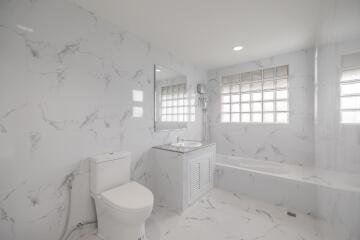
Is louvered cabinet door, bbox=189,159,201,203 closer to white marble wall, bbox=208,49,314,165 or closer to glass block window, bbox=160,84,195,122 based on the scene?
glass block window, bbox=160,84,195,122

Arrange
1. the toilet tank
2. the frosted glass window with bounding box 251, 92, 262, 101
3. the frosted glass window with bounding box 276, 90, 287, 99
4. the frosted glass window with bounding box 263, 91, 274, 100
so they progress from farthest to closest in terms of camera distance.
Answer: the frosted glass window with bounding box 251, 92, 262, 101
the frosted glass window with bounding box 263, 91, 274, 100
the frosted glass window with bounding box 276, 90, 287, 99
the toilet tank

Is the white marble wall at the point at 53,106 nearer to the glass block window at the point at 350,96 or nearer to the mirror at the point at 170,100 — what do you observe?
the mirror at the point at 170,100

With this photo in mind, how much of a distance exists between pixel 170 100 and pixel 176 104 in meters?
0.17

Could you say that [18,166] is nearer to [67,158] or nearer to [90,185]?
[67,158]

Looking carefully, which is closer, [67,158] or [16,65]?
[16,65]

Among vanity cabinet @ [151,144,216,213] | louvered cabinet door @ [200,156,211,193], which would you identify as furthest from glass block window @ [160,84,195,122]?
louvered cabinet door @ [200,156,211,193]

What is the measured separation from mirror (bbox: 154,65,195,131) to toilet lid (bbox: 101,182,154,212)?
989 millimetres

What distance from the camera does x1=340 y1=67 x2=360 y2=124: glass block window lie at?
0.78 meters

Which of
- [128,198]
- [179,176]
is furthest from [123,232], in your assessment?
[179,176]

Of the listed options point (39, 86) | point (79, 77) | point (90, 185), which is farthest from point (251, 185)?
point (39, 86)

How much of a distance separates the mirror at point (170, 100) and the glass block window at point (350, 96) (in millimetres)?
1986

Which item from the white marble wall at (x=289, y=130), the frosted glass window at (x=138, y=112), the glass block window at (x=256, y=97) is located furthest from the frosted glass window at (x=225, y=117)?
the frosted glass window at (x=138, y=112)

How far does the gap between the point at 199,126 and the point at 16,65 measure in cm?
286

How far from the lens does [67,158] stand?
1576 mm
